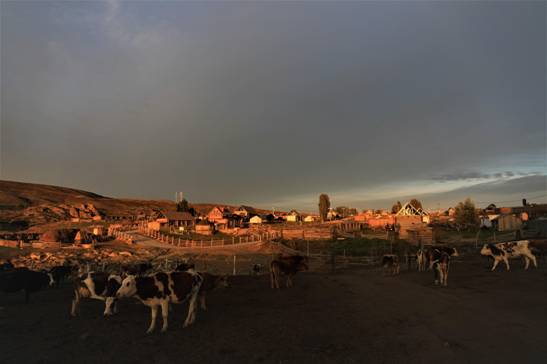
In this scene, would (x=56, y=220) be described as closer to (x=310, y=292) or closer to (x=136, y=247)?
(x=136, y=247)

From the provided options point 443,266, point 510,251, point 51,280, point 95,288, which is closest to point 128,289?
point 95,288

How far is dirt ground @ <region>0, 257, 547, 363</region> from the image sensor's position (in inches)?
346

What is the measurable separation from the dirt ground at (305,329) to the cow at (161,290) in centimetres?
57

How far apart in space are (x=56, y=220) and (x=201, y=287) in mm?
108070

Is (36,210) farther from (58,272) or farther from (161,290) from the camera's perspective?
(161,290)

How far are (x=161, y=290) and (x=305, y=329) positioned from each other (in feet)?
15.3

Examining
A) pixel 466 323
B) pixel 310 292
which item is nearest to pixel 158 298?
pixel 310 292

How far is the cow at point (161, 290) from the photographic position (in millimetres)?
10836

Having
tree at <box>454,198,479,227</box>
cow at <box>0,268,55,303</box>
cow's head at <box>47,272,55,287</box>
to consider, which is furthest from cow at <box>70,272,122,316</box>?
tree at <box>454,198,479,227</box>

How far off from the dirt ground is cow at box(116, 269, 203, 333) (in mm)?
575

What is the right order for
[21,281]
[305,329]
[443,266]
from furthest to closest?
[443,266] → [21,281] → [305,329]

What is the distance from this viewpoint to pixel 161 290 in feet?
36.0

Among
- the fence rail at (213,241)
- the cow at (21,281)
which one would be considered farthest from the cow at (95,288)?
the fence rail at (213,241)

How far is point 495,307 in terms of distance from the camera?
13328 millimetres
